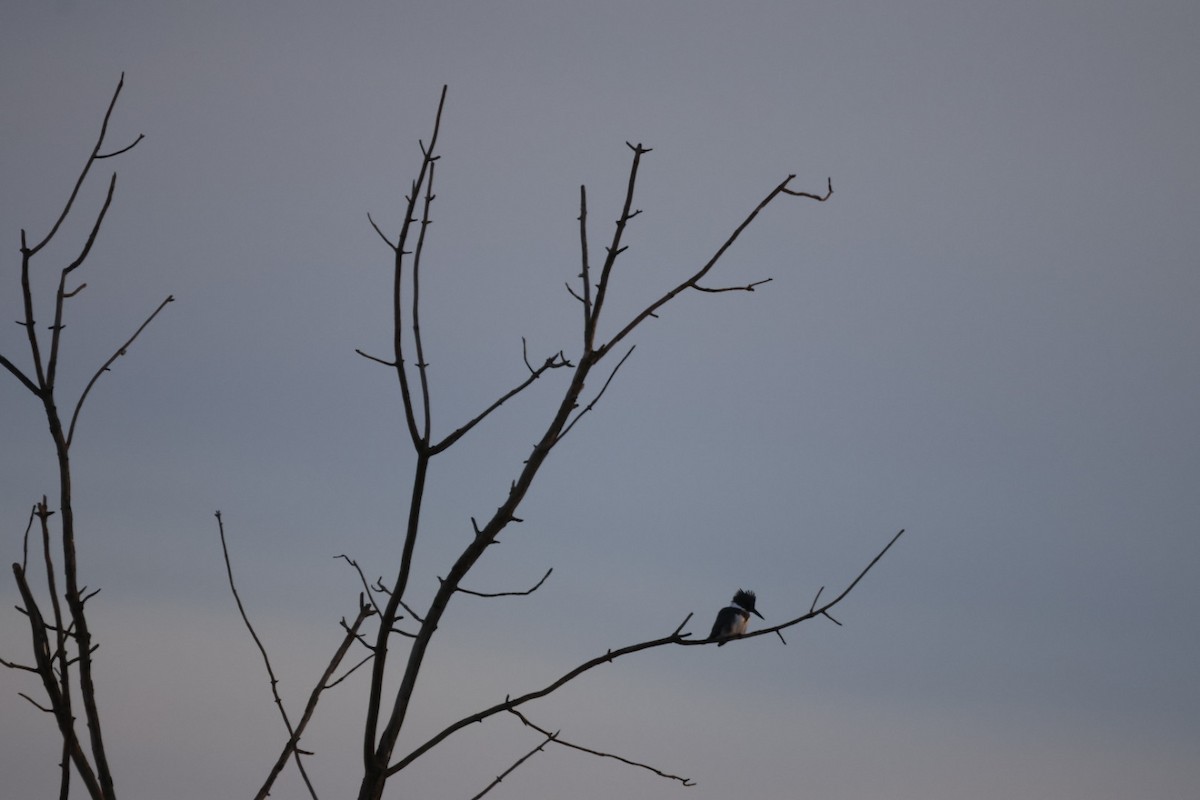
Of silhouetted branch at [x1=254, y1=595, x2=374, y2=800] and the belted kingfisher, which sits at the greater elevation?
the belted kingfisher

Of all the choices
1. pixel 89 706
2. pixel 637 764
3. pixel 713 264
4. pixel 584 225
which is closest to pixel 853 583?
pixel 637 764

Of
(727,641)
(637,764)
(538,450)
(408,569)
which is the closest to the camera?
(408,569)

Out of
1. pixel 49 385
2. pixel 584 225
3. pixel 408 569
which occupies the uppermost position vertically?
pixel 584 225

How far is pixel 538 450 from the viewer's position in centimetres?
337

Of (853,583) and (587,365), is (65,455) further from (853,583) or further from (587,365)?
(853,583)

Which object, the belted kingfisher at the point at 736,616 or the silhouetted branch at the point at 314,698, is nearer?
the silhouetted branch at the point at 314,698

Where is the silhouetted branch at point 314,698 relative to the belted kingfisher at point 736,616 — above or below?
below

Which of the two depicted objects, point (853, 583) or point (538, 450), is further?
point (853, 583)

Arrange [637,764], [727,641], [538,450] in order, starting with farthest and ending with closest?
[727,641] → [637,764] → [538,450]

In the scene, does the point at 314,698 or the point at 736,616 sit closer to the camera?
the point at 314,698

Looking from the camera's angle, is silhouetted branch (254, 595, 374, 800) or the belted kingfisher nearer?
silhouetted branch (254, 595, 374, 800)

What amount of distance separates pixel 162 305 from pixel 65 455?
734 millimetres

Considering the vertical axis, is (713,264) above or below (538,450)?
above

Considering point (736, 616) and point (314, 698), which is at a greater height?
point (736, 616)
